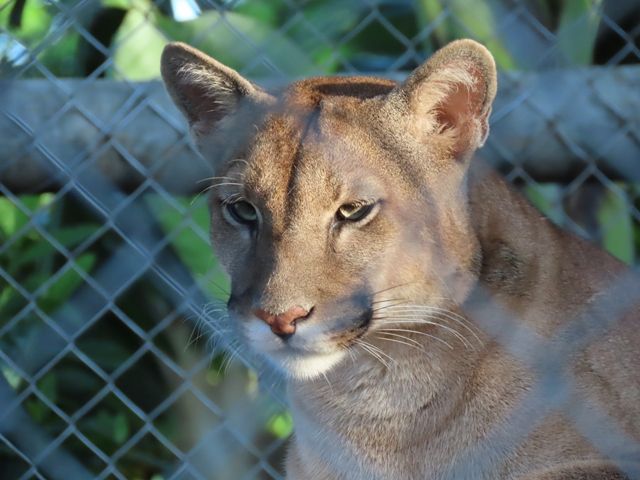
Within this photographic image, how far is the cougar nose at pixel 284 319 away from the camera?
5.42 feet

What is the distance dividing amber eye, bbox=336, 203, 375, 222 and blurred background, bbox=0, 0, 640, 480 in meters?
0.41

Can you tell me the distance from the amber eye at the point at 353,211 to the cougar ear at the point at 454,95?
0.19 metres

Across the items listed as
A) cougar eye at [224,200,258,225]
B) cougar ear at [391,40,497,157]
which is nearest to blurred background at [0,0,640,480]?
cougar eye at [224,200,258,225]

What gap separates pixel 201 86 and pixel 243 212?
12.6 inches

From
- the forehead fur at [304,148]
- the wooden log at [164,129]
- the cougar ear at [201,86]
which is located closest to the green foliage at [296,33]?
the wooden log at [164,129]

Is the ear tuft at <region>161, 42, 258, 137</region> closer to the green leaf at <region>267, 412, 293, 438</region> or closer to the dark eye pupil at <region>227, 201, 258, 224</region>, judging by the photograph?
the dark eye pupil at <region>227, 201, 258, 224</region>

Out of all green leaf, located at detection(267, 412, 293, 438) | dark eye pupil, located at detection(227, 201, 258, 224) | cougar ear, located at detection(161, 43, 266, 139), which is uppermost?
cougar ear, located at detection(161, 43, 266, 139)

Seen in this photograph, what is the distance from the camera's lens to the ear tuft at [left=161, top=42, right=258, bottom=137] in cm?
194

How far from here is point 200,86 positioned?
Result: 203cm

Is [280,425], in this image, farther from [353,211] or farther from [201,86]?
[353,211]

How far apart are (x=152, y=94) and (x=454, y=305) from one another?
1.07 m

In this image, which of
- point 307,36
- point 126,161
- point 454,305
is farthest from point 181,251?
point 454,305

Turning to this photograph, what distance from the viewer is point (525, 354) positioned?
6.04 feet

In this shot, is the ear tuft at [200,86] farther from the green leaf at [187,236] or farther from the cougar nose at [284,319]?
the green leaf at [187,236]
